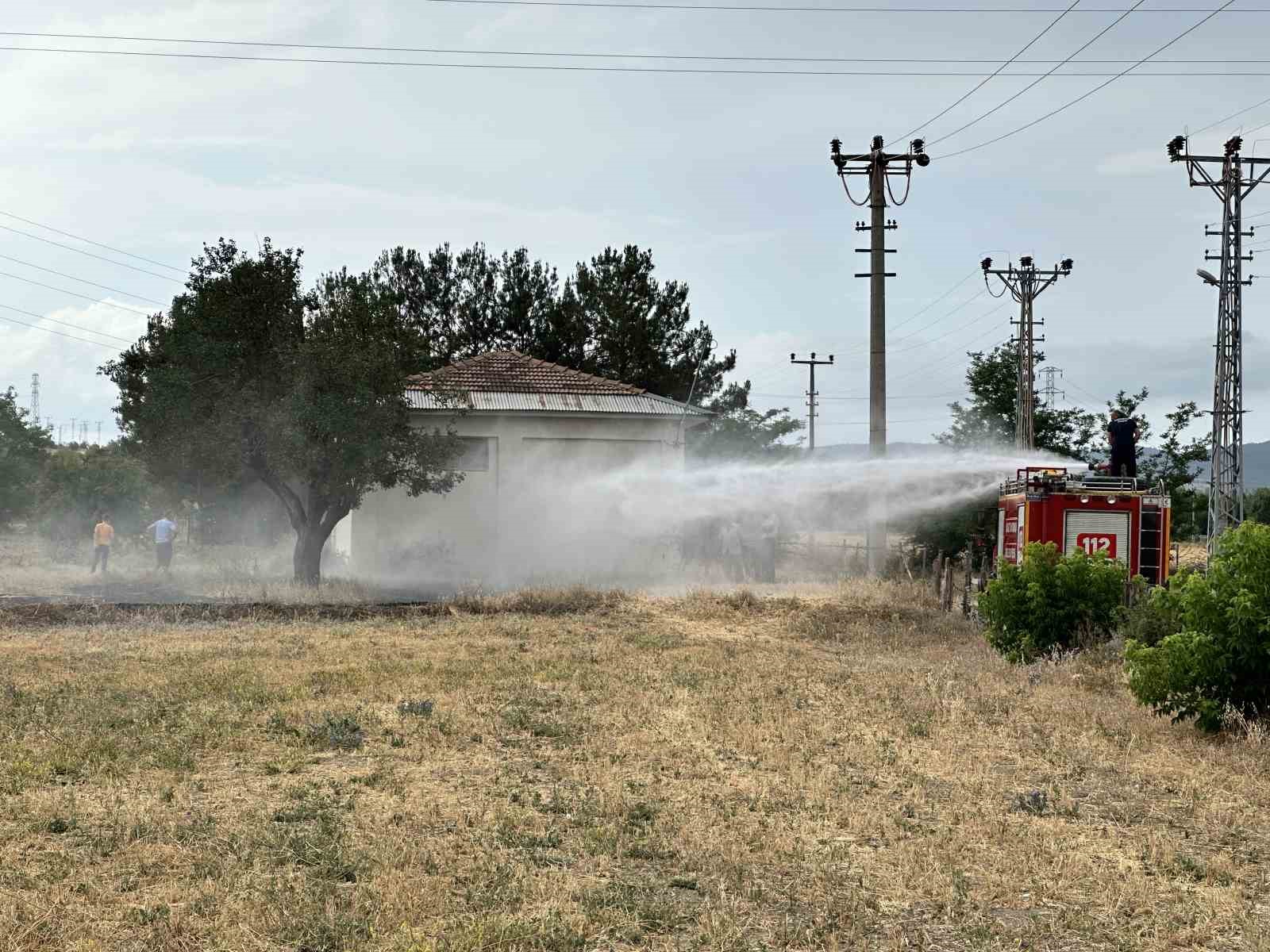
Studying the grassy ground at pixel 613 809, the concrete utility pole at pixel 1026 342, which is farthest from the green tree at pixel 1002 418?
the grassy ground at pixel 613 809

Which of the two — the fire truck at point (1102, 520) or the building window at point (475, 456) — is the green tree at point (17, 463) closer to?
Result: the building window at point (475, 456)

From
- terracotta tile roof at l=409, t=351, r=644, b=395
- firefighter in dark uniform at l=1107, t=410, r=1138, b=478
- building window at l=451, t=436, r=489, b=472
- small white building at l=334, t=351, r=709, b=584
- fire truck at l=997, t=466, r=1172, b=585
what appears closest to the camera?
fire truck at l=997, t=466, r=1172, b=585

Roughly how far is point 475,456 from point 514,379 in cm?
319

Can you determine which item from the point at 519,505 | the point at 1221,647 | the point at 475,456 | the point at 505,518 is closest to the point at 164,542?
the point at 475,456

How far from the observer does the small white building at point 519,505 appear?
3312 cm

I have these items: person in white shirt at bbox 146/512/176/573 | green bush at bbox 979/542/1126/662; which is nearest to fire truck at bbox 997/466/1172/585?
green bush at bbox 979/542/1126/662

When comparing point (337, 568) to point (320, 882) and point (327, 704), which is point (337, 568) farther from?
point (320, 882)

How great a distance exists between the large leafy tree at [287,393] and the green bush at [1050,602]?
15244mm

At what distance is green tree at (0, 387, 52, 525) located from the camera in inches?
1813

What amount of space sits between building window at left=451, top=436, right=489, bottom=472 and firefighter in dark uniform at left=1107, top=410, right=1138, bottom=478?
17078mm

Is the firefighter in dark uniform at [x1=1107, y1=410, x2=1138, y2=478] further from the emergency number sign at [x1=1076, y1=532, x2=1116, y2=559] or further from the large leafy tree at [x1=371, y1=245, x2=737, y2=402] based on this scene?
the large leafy tree at [x1=371, y1=245, x2=737, y2=402]

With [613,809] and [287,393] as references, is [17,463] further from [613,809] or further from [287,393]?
[613,809]

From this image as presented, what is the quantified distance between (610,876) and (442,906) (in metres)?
1.03

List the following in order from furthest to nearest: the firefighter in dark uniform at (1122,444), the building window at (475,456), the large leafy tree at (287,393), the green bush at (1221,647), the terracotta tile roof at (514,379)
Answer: the terracotta tile roof at (514,379)
the building window at (475,456)
the large leafy tree at (287,393)
the firefighter in dark uniform at (1122,444)
the green bush at (1221,647)
